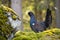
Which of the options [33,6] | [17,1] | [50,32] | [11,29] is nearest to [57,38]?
[50,32]

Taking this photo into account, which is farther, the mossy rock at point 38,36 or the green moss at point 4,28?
the mossy rock at point 38,36

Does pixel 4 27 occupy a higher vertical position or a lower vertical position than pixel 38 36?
higher

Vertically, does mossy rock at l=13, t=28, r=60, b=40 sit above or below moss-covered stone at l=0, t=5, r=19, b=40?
below

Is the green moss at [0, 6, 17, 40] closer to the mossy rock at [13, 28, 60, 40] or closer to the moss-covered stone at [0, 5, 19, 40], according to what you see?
the moss-covered stone at [0, 5, 19, 40]

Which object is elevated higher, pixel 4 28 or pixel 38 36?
pixel 4 28

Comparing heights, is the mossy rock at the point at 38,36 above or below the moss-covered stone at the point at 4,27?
below

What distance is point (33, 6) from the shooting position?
19375 millimetres

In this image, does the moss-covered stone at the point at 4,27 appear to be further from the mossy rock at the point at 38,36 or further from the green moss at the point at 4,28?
the mossy rock at the point at 38,36

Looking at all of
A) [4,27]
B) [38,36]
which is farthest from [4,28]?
[38,36]

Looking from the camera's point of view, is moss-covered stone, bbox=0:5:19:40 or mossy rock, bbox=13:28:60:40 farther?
mossy rock, bbox=13:28:60:40

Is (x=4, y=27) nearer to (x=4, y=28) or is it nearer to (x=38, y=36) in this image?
(x=4, y=28)

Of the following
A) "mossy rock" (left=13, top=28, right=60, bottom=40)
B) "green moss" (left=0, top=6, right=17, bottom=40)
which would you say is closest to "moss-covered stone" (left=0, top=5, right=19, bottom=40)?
"green moss" (left=0, top=6, right=17, bottom=40)

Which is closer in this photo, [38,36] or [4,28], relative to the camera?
[4,28]

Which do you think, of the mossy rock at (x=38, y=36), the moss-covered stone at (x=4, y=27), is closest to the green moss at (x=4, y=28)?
the moss-covered stone at (x=4, y=27)
